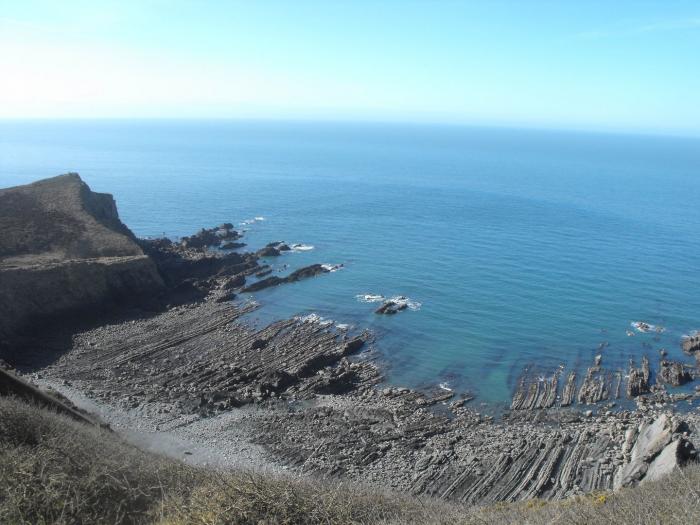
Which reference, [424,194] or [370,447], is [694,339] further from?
[424,194]

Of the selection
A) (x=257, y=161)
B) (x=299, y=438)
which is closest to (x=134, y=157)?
(x=257, y=161)

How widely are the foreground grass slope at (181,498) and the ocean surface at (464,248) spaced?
20.6 m

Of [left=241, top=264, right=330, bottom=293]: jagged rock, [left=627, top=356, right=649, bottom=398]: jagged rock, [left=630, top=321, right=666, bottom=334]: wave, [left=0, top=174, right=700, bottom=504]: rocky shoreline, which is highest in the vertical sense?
[left=241, top=264, right=330, bottom=293]: jagged rock

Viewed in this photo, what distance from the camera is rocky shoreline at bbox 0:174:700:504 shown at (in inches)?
1067

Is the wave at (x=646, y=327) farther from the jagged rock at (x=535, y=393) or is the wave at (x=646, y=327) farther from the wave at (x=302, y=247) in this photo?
the wave at (x=302, y=247)

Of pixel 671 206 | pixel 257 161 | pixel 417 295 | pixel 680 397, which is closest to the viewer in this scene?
pixel 680 397

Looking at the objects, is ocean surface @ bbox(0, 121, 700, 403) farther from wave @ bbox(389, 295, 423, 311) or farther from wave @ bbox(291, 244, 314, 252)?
wave @ bbox(291, 244, 314, 252)

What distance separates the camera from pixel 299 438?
30.7 meters

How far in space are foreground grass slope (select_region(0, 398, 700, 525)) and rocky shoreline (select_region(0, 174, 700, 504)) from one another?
9.15 meters

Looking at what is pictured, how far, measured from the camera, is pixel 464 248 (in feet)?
242

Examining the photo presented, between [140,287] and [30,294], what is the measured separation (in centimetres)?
975

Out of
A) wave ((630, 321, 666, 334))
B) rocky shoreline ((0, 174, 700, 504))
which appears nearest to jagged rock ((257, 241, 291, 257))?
rocky shoreline ((0, 174, 700, 504))

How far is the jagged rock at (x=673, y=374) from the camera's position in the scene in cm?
3803

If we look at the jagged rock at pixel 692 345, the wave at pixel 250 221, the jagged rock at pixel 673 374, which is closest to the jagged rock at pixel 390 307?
the jagged rock at pixel 673 374
